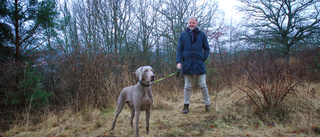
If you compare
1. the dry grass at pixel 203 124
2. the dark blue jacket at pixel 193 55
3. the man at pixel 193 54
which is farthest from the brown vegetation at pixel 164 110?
the dark blue jacket at pixel 193 55

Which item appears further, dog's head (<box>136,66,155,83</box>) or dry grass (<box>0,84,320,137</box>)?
dry grass (<box>0,84,320,137</box>)

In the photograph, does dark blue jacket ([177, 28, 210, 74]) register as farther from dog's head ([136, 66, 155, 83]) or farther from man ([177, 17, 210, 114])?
dog's head ([136, 66, 155, 83])

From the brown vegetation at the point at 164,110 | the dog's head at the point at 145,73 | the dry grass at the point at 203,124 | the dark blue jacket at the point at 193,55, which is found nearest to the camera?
the dog's head at the point at 145,73

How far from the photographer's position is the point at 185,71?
3512mm

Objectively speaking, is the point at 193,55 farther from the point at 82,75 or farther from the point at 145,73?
the point at 82,75

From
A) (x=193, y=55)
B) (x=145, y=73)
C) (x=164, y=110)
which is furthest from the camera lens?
(x=164, y=110)

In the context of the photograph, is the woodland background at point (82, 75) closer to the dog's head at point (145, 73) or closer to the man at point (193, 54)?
the man at point (193, 54)

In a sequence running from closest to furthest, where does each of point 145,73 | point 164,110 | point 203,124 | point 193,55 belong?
point 145,73 < point 203,124 < point 193,55 < point 164,110

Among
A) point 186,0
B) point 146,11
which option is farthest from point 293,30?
point 146,11

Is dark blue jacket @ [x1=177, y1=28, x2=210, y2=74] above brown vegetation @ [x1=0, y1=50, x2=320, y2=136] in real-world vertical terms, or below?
above

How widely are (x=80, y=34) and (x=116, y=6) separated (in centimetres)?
363

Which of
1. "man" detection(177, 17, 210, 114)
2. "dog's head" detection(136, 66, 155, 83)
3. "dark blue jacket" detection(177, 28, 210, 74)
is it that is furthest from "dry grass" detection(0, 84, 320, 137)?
"dog's head" detection(136, 66, 155, 83)

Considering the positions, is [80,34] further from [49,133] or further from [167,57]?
[49,133]

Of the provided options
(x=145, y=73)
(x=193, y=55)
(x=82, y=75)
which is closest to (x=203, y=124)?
(x=193, y=55)
